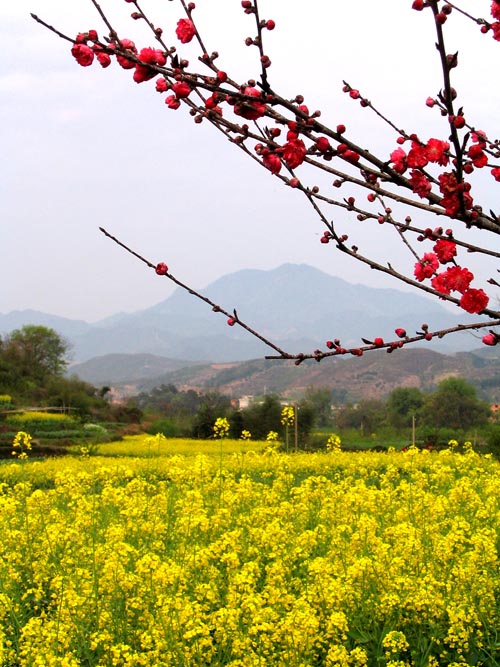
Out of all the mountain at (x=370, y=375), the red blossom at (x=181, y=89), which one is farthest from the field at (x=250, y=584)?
the mountain at (x=370, y=375)

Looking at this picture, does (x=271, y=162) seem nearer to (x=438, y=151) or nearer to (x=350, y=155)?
(x=350, y=155)

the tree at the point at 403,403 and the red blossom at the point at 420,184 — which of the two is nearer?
the red blossom at the point at 420,184

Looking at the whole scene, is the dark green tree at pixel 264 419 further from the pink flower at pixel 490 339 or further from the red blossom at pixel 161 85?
the red blossom at pixel 161 85

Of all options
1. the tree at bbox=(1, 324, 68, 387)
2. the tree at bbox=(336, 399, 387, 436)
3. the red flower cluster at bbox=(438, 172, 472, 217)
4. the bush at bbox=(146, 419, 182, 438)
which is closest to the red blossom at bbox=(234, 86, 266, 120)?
the red flower cluster at bbox=(438, 172, 472, 217)

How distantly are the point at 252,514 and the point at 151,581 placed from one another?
248 centimetres

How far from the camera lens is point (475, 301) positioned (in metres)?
1.93

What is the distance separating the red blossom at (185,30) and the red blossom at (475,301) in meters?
0.96

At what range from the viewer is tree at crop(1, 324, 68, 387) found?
165 feet

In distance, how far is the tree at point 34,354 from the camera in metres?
50.2

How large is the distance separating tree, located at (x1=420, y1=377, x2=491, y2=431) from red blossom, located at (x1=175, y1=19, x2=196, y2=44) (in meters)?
41.2

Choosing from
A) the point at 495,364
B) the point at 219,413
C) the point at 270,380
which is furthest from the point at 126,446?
the point at 270,380

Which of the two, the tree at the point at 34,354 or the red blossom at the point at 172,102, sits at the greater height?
the tree at the point at 34,354

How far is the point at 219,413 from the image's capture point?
33469 millimetres

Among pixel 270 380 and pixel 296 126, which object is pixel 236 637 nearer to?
pixel 296 126
